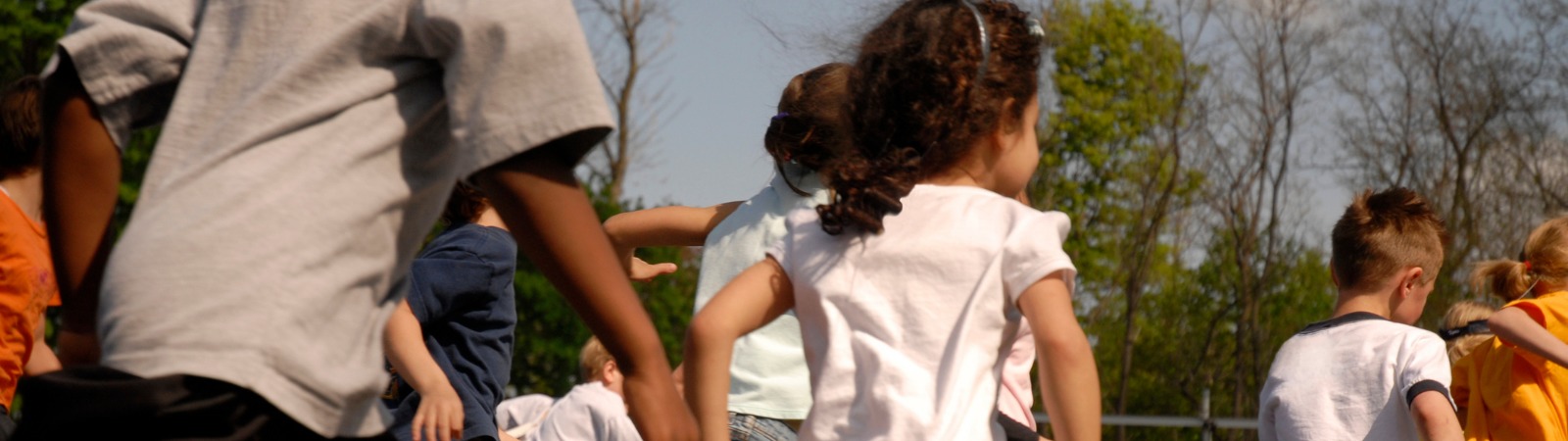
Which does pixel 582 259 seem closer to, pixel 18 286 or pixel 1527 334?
pixel 18 286

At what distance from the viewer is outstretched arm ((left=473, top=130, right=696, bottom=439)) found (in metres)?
1.59

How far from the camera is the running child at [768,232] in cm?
365

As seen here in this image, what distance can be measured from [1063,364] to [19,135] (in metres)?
3.12

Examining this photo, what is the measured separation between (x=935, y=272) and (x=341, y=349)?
1.17m

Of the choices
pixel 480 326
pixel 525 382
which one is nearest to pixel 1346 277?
pixel 480 326

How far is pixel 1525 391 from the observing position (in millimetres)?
5562

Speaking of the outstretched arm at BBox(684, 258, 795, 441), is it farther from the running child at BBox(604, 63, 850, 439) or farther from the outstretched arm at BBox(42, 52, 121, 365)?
the running child at BBox(604, 63, 850, 439)

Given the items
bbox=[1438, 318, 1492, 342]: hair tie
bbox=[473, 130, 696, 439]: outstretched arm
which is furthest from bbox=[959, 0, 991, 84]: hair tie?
bbox=[1438, 318, 1492, 342]: hair tie

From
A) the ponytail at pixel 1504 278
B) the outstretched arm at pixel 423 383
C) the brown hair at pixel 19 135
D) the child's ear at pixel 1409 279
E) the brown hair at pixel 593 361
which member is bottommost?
the brown hair at pixel 593 361

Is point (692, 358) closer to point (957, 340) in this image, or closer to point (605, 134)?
point (957, 340)

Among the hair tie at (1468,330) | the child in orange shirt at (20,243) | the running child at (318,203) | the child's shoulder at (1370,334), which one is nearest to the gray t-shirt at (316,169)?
the running child at (318,203)

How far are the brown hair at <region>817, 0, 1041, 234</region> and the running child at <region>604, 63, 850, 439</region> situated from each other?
0.84m

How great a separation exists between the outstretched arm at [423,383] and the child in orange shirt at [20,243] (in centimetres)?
142

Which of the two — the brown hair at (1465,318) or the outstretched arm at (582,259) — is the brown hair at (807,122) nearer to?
the outstretched arm at (582,259)
